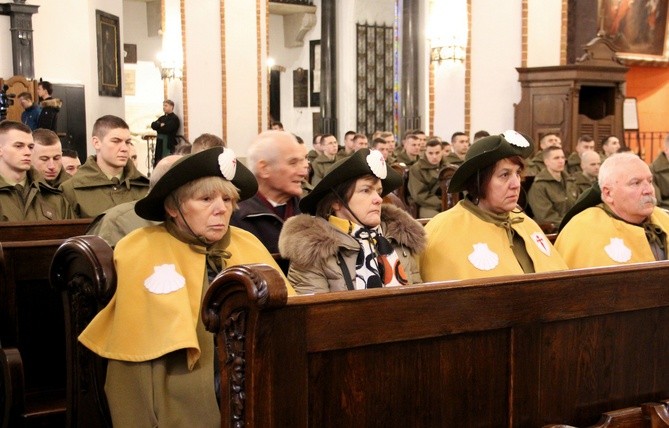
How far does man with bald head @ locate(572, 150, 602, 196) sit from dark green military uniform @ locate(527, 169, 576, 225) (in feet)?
0.84

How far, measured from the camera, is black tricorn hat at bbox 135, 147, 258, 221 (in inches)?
121

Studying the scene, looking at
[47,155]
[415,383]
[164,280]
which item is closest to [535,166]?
[47,155]

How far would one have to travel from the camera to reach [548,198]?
895 cm

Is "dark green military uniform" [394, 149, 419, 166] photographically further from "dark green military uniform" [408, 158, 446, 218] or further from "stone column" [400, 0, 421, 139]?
"stone column" [400, 0, 421, 139]

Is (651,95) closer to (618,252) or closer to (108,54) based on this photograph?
(108,54)

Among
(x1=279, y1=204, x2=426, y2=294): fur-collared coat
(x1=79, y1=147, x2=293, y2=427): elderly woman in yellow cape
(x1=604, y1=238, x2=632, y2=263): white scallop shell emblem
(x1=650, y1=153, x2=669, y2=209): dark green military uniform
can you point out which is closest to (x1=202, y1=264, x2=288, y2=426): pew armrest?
(x1=79, y1=147, x2=293, y2=427): elderly woman in yellow cape

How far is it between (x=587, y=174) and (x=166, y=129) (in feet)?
30.2

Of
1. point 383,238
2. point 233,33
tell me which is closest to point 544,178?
point 383,238

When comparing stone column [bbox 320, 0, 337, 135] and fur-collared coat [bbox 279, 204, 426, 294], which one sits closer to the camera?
fur-collared coat [bbox 279, 204, 426, 294]

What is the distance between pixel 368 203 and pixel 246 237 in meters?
0.54

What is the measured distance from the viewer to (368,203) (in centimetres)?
360

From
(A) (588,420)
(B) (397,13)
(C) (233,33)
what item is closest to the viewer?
(A) (588,420)

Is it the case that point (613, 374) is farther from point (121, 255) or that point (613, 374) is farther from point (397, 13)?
point (397, 13)

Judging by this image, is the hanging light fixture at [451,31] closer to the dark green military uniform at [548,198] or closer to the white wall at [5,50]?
the dark green military uniform at [548,198]
